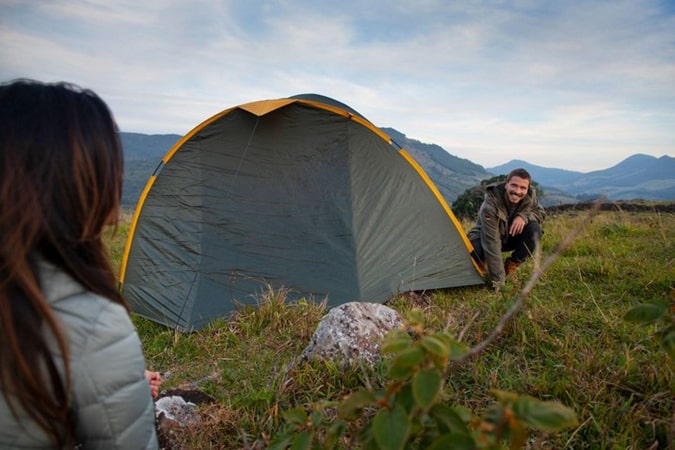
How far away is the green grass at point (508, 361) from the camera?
7.62ft

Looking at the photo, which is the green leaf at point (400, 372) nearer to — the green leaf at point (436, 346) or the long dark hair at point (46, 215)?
the green leaf at point (436, 346)

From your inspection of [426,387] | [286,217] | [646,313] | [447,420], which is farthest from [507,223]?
[426,387]

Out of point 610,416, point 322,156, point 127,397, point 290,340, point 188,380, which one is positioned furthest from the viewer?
point 322,156

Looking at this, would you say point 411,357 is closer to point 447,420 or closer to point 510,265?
point 447,420

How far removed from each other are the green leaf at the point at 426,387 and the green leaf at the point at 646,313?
745mm

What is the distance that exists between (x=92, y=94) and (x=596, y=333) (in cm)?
355

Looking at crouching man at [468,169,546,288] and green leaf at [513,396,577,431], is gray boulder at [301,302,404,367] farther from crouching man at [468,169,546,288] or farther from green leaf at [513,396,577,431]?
crouching man at [468,169,546,288]

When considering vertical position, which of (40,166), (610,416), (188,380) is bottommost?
(188,380)

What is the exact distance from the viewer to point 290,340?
3639 millimetres

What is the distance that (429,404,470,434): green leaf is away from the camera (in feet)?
3.39

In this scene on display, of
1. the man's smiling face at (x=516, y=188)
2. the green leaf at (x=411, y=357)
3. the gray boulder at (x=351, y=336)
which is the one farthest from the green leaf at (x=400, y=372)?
the man's smiling face at (x=516, y=188)

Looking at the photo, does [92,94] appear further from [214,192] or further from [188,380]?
[214,192]

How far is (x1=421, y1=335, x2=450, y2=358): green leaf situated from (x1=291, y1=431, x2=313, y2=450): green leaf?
43cm

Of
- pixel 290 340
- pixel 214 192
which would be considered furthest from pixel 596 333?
pixel 214 192
